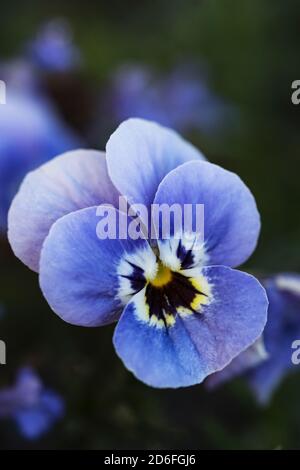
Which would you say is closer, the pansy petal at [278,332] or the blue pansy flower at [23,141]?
the pansy petal at [278,332]

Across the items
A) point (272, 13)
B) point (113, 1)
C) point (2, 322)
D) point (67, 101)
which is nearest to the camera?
point (2, 322)

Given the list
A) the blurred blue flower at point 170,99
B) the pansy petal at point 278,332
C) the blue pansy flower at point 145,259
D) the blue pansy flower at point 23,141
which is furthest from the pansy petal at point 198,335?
the blurred blue flower at point 170,99

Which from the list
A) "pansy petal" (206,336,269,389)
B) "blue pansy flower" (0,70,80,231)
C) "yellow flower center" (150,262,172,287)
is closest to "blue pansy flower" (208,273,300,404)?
"pansy petal" (206,336,269,389)

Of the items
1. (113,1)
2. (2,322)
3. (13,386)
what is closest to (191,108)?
(113,1)

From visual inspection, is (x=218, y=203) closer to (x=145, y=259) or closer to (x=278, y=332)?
(x=145, y=259)

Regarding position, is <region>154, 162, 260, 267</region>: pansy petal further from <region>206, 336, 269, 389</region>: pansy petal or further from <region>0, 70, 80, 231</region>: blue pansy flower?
<region>0, 70, 80, 231</region>: blue pansy flower

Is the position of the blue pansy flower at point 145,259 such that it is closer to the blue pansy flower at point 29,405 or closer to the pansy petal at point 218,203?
the pansy petal at point 218,203

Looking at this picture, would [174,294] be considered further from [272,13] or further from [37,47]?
[272,13]
